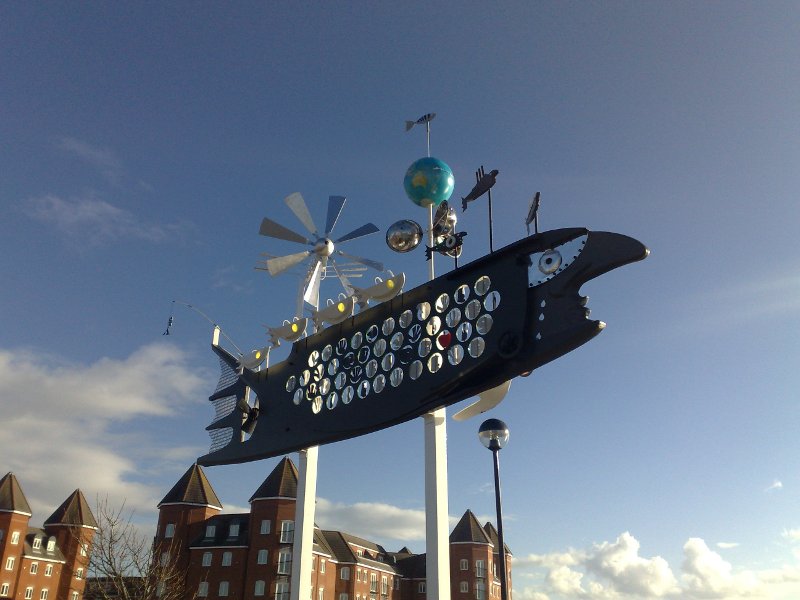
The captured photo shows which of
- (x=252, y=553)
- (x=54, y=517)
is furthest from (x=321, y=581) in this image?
(x=54, y=517)

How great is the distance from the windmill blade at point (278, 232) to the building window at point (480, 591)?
1832 inches

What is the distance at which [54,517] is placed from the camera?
5938cm

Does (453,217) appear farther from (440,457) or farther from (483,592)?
(483,592)

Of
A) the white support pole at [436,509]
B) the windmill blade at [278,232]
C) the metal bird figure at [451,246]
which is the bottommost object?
the white support pole at [436,509]

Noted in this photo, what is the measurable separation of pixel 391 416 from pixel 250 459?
18.9 feet

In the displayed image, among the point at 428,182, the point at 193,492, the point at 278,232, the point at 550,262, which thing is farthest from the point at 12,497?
the point at 550,262

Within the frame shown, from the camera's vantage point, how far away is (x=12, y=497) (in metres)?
55.6

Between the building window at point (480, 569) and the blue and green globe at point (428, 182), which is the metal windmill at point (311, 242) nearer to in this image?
the blue and green globe at point (428, 182)

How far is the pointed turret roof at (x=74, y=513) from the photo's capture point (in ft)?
190

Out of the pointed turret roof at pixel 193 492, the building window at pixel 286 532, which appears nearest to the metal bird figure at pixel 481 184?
the building window at pixel 286 532

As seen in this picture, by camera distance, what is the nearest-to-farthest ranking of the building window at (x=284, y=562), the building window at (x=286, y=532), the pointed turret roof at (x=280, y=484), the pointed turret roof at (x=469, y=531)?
the building window at (x=284, y=562) < the building window at (x=286, y=532) < the pointed turret roof at (x=280, y=484) < the pointed turret roof at (x=469, y=531)

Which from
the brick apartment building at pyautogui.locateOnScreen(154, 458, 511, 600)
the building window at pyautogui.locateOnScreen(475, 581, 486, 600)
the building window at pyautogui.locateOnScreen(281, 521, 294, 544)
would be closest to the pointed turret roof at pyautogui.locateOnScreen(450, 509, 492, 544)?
the brick apartment building at pyautogui.locateOnScreen(154, 458, 511, 600)

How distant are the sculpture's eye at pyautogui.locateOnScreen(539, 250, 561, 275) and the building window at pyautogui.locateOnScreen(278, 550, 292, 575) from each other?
1625 inches

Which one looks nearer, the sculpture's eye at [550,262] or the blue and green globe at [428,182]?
the sculpture's eye at [550,262]
